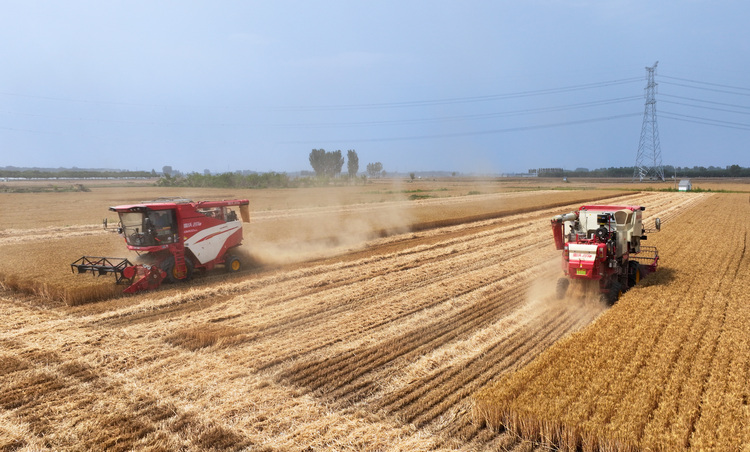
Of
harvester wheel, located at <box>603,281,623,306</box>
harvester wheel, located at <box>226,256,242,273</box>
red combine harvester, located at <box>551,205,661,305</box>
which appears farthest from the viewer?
harvester wheel, located at <box>226,256,242,273</box>

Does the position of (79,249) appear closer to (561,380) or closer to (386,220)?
(386,220)

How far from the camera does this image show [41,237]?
25.2 metres

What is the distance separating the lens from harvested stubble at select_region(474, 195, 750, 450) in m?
5.78

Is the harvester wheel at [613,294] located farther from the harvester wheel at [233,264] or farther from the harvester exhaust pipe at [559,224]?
the harvester wheel at [233,264]

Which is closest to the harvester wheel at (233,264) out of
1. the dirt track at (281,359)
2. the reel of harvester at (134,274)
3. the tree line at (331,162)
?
the dirt track at (281,359)

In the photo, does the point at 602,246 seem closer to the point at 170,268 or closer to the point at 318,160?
the point at 170,268

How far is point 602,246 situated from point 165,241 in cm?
1296

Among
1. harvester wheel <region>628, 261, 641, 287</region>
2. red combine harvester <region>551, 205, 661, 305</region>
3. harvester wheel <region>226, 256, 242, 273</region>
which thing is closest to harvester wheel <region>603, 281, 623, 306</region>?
red combine harvester <region>551, 205, 661, 305</region>

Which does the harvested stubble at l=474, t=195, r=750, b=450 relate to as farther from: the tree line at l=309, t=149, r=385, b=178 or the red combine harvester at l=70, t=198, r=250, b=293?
the tree line at l=309, t=149, r=385, b=178

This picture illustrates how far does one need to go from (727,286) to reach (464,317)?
7.48 m

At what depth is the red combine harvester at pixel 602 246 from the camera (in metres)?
11.6

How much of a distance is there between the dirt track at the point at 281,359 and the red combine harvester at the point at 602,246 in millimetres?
934

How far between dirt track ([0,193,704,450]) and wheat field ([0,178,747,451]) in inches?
1.5

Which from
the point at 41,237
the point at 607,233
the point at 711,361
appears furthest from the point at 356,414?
the point at 41,237
